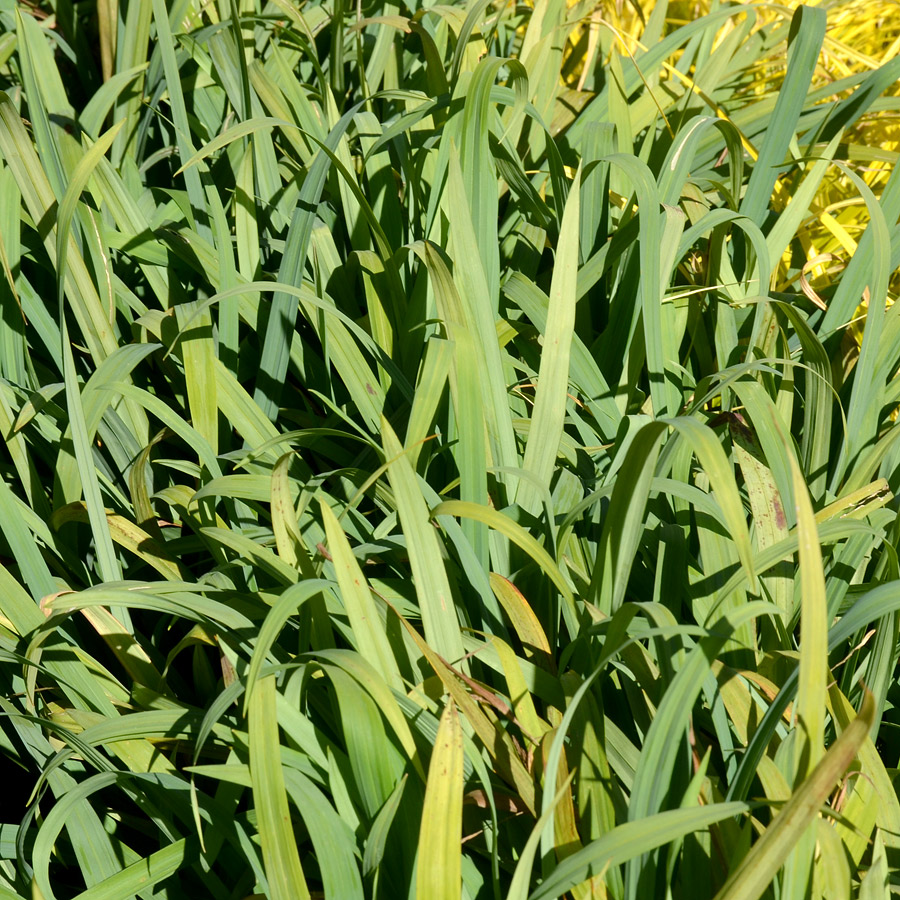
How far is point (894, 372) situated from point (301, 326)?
27.0 inches

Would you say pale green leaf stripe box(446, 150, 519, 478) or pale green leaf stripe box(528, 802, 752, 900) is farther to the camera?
pale green leaf stripe box(446, 150, 519, 478)

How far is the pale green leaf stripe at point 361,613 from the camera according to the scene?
2.10ft

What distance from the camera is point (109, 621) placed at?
2.62ft

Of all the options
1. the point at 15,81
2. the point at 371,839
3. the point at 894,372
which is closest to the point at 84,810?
the point at 371,839

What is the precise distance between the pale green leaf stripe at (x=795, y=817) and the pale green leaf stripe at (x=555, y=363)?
0.36m

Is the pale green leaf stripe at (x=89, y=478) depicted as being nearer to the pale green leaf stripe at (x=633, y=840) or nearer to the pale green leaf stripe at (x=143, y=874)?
the pale green leaf stripe at (x=143, y=874)

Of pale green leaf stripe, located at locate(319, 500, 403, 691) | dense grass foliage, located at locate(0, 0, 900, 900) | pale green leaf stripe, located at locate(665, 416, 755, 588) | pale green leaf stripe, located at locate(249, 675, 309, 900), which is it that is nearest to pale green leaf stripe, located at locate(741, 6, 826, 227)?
dense grass foliage, located at locate(0, 0, 900, 900)

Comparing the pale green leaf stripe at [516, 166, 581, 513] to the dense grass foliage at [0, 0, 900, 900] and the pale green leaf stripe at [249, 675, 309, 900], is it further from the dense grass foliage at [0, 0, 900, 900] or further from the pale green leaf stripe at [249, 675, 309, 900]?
the pale green leaf stripe at [249, 675, 309, 900]

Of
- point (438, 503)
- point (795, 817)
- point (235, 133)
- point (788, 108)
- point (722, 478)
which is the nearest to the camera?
point (795, 817)

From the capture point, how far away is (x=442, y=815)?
1.81 ft

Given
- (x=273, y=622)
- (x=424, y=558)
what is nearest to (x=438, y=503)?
(x=424, y=558)

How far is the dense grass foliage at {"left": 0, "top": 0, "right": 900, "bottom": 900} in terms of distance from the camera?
1.99ft

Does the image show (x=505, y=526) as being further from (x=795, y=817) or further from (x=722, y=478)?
(x=795, y=817)

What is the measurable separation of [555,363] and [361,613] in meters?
0.29
